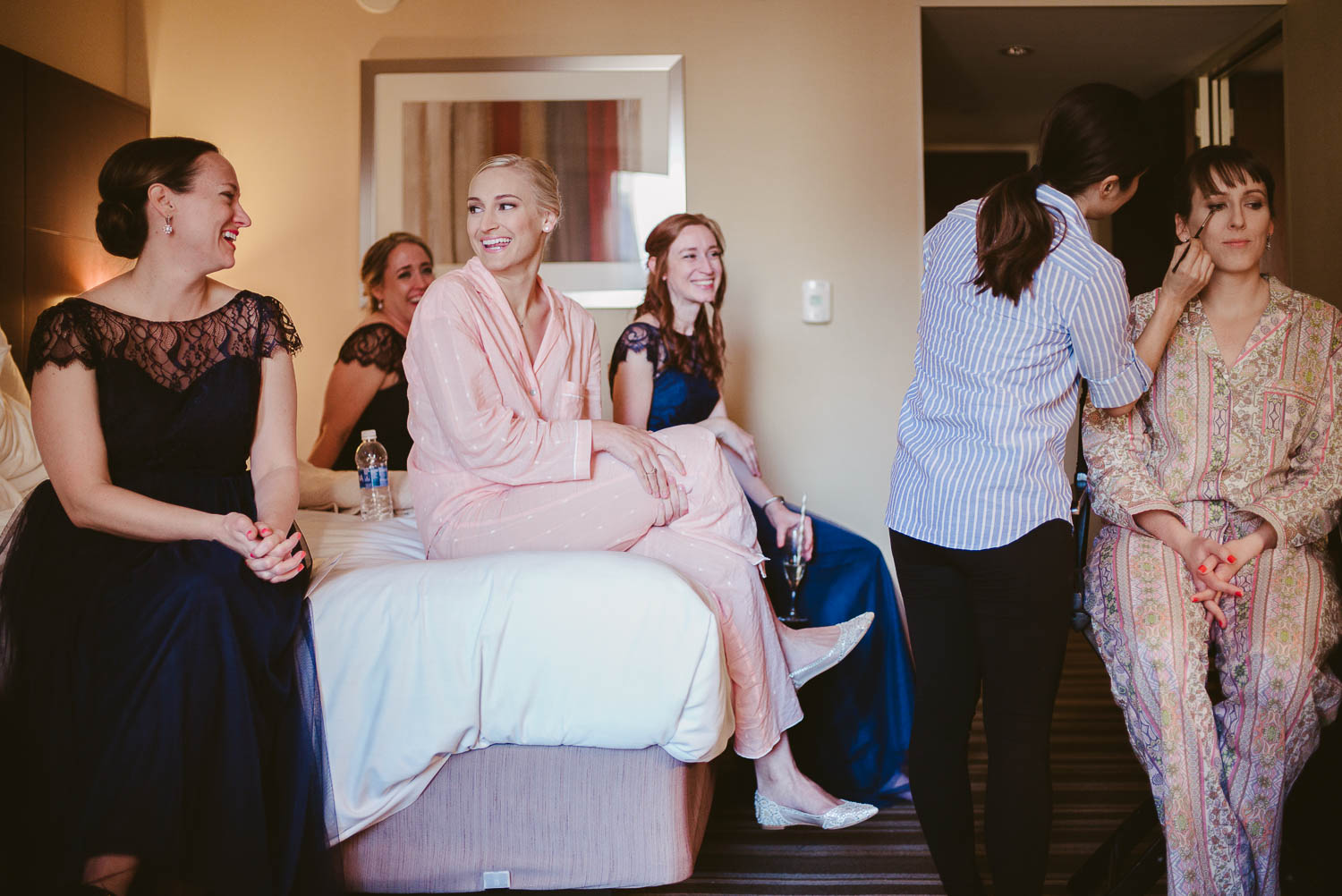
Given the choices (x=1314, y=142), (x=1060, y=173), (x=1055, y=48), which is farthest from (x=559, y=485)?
(x=1055, y=48)

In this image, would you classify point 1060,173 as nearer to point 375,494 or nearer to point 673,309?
point 673,309

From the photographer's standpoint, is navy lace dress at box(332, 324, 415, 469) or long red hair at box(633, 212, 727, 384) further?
navy lace dress at box(332, 324, 415, 469)

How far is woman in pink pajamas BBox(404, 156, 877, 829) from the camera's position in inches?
76.8

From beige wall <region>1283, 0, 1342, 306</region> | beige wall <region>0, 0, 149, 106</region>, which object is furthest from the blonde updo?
beige wall <region>1283, 0, 1342, 306</region>

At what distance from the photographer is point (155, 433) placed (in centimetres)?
184

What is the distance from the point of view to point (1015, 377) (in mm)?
1577

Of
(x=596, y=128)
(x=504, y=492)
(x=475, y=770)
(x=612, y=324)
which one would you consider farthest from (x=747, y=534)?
(x=596, y=128)

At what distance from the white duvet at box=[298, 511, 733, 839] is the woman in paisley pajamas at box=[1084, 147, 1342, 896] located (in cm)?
77

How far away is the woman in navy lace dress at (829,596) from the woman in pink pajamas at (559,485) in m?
0.31

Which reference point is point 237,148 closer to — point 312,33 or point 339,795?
point 312,33

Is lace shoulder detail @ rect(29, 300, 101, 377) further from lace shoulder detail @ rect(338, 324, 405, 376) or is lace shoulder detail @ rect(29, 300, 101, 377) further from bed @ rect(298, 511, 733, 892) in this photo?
lace shoulder detail @ rect(338, 324, 405, 376)

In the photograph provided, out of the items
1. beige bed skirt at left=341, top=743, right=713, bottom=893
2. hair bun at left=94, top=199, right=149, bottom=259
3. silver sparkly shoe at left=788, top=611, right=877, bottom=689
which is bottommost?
beige bed skirt at left=341, top=743, right=713, bottom=893

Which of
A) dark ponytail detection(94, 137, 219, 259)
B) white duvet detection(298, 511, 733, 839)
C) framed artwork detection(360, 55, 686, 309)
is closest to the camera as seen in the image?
white duvet detection(298, 511, 733, 839)

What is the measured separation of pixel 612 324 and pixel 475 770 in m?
2.07
